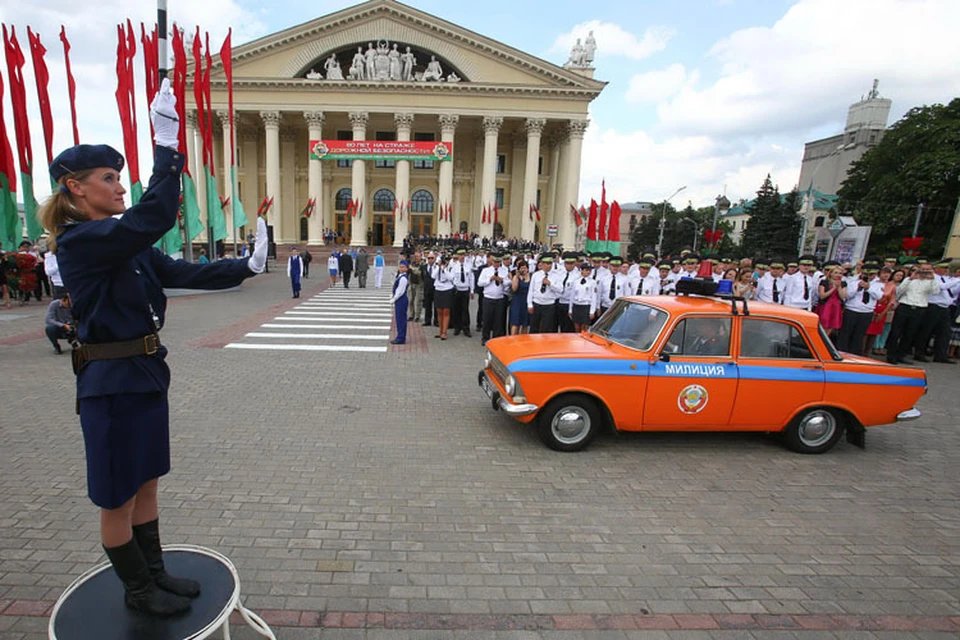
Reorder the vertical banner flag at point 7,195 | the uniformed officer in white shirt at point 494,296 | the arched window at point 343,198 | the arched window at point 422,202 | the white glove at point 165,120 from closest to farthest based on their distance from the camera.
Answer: the white glove at point 165,120 < the uniformed officer in white shirt at point 494,296 < the vertical banner flag at point 7,195 < the arched window at point 343,198 < the arched window at point 422,202

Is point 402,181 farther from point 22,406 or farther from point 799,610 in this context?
point 799,610

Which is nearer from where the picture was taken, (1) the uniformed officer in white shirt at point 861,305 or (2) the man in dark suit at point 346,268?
(1) the uniformed officer in white shirt at point 861,305

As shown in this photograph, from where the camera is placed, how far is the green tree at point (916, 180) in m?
34.2

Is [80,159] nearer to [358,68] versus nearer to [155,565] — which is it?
[155,565]

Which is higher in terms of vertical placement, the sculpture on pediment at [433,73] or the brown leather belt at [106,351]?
the sculpture on pediment at [433,73]

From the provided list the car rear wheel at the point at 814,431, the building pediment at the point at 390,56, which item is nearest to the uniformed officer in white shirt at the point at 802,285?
the car rear wheel at the point at 814,431

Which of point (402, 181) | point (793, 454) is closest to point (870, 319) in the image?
point (793, 454)

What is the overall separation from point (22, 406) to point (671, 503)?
309 inches

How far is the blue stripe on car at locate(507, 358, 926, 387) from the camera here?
505cm

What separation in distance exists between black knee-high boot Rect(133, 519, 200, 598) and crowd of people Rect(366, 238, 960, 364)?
782 cm

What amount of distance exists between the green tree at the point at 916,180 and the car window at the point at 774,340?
1650 inches

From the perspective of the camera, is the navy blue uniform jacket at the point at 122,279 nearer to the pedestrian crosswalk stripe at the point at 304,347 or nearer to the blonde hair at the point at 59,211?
the blonde hair at the point at 59,211

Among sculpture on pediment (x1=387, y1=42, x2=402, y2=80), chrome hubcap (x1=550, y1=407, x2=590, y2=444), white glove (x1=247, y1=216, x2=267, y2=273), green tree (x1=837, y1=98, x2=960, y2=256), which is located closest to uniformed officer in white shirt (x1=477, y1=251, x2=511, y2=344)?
chrome hubcap (x1=550, y1=407, x2=590, y2=444)

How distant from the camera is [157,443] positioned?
2.34 meters
